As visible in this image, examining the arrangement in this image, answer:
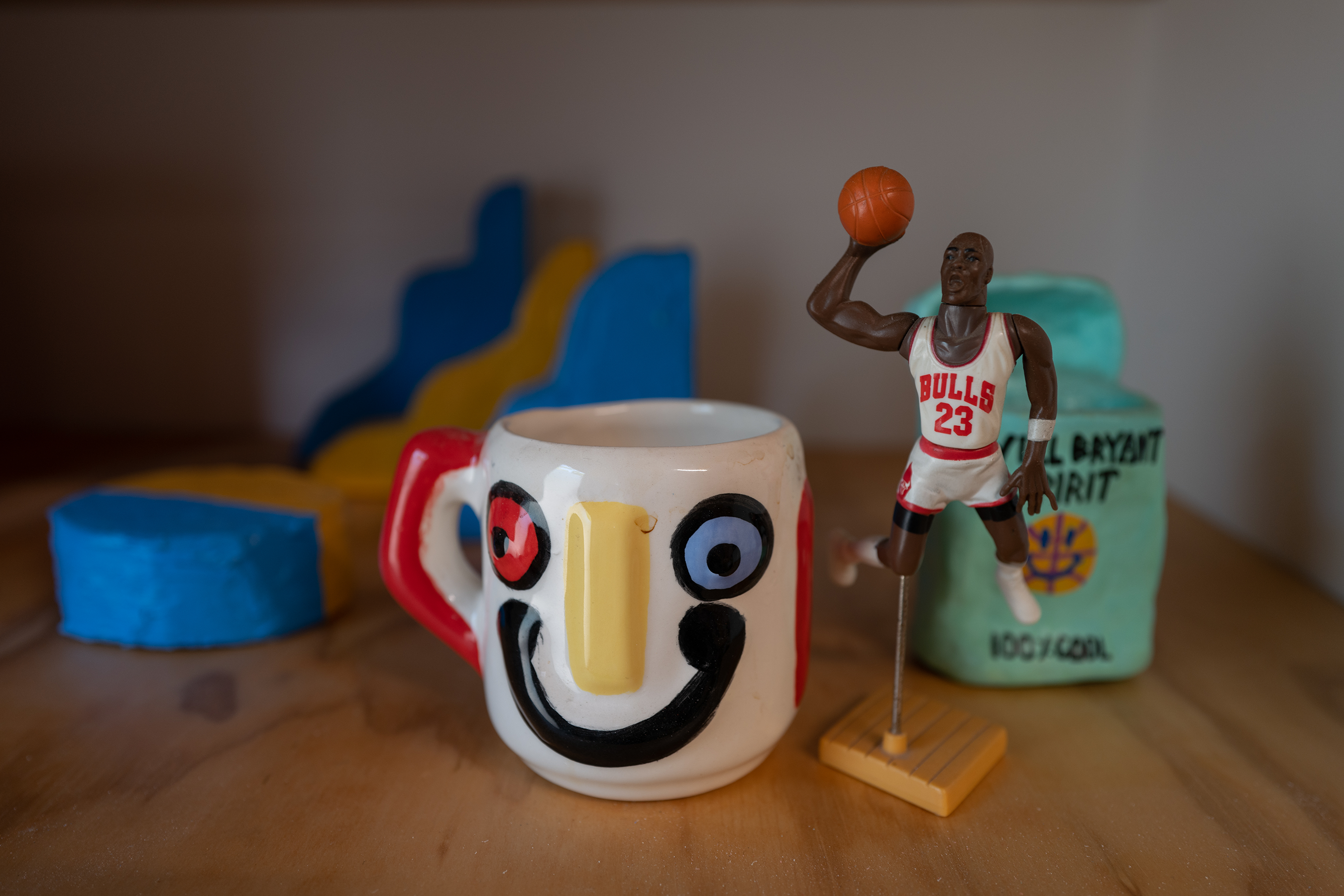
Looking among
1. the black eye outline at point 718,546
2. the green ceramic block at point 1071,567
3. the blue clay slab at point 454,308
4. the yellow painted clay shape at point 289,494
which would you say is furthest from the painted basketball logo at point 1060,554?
the blue clay slab at point 454,308

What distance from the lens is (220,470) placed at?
32.5 inches

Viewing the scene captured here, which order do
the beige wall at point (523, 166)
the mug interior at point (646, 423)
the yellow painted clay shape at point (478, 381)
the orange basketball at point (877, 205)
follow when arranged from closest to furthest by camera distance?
the orange basketball at point (877, 205)
the mug interior at point (646, 423)
the yellow painted clay shape at point (478, 381)
the beige wall at point (523, 166)

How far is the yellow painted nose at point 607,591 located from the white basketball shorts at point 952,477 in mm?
135

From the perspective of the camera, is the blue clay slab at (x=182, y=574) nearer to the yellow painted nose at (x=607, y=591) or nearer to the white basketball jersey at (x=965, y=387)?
the yellow painted nose at (x=607, y=591)

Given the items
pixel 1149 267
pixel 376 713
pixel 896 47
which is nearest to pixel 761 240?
pixel 896 47

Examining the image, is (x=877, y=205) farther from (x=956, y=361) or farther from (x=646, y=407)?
(x=646, y=407)

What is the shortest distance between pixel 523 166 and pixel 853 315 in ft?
2.84

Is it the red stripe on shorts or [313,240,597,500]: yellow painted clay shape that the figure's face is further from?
[313,240,597,500]: yellow painted clay shape

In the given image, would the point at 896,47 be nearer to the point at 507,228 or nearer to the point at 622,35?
the point at 622,35

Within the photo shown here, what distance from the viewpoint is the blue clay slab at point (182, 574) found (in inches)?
25.5

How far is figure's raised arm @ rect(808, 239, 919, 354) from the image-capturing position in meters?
0.45

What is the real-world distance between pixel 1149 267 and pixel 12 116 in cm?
143

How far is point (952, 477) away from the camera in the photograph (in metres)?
0.45

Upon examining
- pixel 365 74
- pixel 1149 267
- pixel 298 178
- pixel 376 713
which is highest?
pixel 365 74
